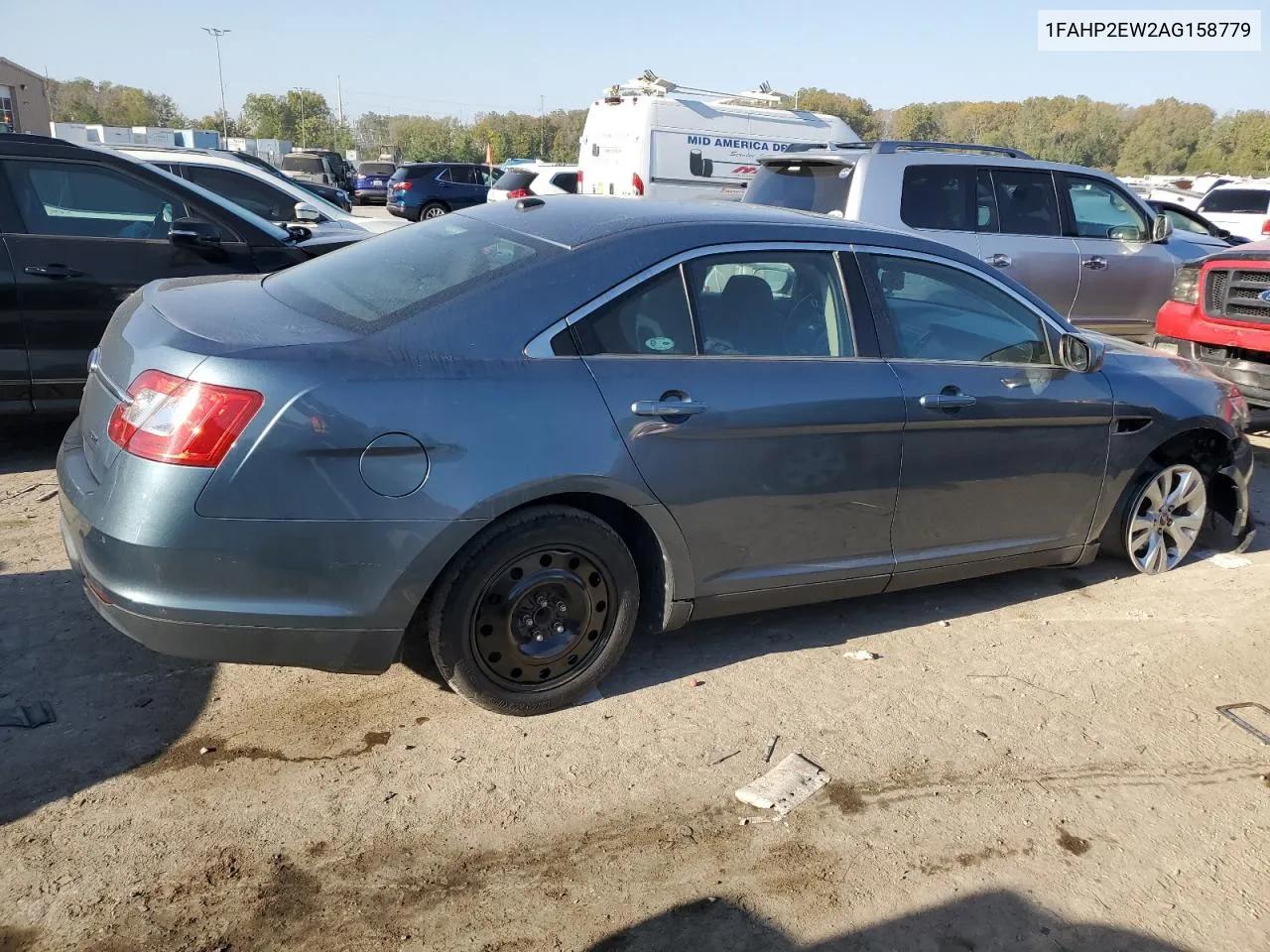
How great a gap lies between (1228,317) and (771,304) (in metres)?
5.08

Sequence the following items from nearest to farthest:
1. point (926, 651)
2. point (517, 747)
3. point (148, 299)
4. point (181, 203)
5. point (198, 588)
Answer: point (198, 588) < point (517, 747) < point (148, 299) < point (926, 651) < point (181, 203)

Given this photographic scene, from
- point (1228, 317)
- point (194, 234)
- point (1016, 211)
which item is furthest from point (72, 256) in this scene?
point (1228, 317)

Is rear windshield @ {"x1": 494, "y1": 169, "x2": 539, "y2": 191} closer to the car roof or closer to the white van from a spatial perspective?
the white van

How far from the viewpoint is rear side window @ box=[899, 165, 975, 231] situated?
7801mm

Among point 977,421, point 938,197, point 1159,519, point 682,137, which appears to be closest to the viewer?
point 977,421

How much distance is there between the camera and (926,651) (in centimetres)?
414

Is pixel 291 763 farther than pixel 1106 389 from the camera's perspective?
No

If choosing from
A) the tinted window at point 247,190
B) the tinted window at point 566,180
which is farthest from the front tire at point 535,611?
the tinted window at point 566,180

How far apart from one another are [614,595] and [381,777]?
0.94 m

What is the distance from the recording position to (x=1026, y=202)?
8.37 meters

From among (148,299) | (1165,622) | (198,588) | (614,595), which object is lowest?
(1165,622)

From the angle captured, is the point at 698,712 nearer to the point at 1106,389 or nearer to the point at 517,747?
the point at 517,747

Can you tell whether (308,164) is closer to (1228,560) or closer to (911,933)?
(1228,560)

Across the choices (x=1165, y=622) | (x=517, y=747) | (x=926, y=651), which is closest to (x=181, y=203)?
(x=517, y=747)
